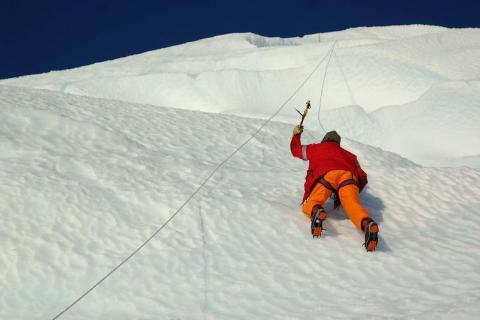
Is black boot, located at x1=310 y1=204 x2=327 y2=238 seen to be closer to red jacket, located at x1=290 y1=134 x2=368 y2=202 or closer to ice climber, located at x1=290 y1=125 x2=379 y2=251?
ice climber, located at x1=290 y1=125 x2=379 y2=251

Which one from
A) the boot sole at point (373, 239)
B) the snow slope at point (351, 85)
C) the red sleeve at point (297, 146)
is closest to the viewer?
the boot sole at point (373, 239)

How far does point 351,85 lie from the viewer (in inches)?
567

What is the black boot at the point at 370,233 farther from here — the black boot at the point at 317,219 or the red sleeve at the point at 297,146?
the red sleeve at the point at 297,146

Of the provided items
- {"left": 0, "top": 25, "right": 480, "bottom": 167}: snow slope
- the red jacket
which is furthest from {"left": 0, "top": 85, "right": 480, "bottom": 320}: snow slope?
{"left": 0, "top": 25, "right": 480, "bottom": 167}: snow slope

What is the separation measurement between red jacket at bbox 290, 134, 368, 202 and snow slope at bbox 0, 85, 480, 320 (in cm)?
32

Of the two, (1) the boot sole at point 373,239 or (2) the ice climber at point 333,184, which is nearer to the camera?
(1) the boot sole at point 373,239

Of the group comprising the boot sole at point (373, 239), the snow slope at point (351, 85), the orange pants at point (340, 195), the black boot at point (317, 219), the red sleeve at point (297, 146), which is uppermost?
the snow slope at point (351, 85)

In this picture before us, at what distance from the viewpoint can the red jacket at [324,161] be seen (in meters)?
4.62

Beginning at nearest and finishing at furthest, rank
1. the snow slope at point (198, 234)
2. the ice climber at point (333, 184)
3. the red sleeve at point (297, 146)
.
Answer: the snow slope at point (198, 234)
the ice climber at point (333, 184)
the red sleeve at point (297, 146)

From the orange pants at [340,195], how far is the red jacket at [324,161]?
55 millimetres

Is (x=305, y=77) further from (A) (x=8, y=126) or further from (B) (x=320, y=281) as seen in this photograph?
(B) (x=320, y=281)

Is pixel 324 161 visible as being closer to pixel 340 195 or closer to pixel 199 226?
pixel 340 195

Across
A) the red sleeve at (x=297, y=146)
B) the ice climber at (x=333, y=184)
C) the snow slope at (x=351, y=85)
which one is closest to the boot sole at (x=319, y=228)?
the ice climber at (x=333, y=184)

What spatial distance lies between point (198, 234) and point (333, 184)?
1109 mm
